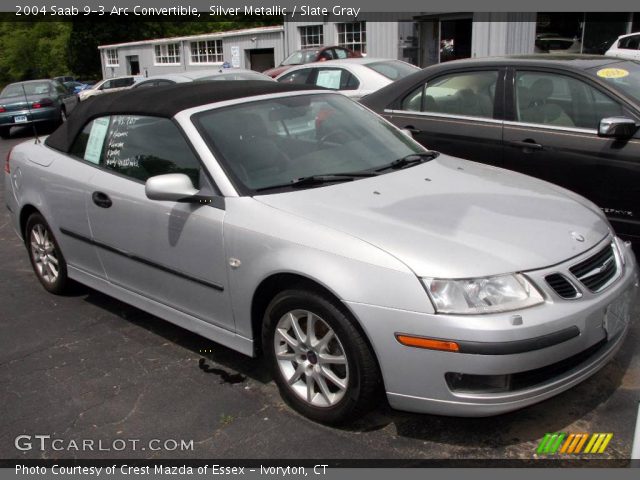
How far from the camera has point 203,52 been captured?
31484mm

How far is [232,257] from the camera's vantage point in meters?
3.34

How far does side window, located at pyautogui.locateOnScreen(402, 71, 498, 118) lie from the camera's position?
5480 mm

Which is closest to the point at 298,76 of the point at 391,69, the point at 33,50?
the point at 391,69

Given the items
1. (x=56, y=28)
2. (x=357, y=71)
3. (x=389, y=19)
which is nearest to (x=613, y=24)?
(x=389, y=19)

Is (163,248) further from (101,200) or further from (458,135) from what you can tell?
(458,135)

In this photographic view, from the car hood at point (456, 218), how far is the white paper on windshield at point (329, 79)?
24.0 ft

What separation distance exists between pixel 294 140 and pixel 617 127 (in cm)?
234

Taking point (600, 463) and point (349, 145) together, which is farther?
point (349, 145)

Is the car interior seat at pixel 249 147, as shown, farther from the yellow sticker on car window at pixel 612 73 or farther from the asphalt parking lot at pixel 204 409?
the yellow sticker on car window at pixel 612 73

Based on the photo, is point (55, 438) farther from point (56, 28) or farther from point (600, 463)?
point (56, 28)

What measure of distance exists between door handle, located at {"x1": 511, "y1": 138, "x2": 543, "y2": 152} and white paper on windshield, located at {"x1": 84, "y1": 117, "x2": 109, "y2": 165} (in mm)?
3112

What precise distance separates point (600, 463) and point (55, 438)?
99.1 inches

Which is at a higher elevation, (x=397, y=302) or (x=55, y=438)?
(x=397, y=302)

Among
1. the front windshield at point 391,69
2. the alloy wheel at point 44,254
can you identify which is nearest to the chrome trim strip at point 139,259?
the alloy wheel at point 44,254
